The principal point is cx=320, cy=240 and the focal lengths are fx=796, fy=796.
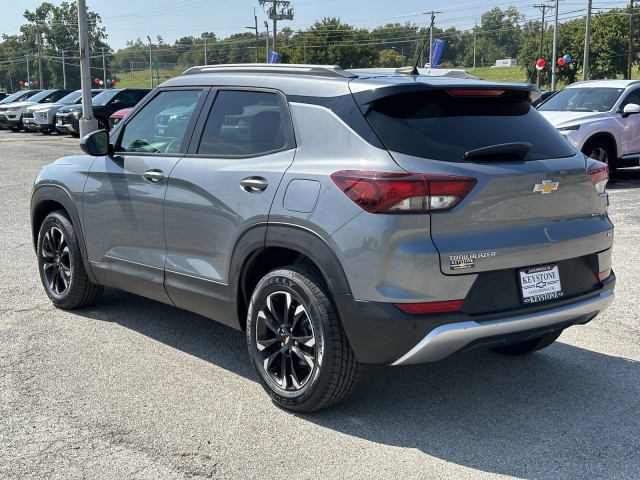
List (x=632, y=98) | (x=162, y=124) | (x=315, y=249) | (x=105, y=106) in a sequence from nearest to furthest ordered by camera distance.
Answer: (x=315, y=249) → (x=162, y=124) → (x=632, y=98) → (x=105, y=106)

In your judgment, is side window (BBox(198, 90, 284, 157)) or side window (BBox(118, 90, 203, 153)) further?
side window (BBox(118, 90, 203, 153))

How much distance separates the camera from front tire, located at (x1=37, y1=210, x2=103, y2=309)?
5.95 meters

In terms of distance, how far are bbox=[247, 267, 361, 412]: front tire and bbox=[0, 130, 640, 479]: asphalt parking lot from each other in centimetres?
15

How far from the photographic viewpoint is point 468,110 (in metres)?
4.11

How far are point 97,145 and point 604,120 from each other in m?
10.4

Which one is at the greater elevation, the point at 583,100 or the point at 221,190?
the point at 583,100

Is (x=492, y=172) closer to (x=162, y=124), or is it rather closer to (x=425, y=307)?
(x=425, y=307)

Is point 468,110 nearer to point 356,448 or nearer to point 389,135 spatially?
point 389,135

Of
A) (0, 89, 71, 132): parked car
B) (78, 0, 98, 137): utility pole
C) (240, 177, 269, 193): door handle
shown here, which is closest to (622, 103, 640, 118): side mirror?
(240, 177, 269, 193): door handle

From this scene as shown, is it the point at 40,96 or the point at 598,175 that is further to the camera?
the point at 40,96

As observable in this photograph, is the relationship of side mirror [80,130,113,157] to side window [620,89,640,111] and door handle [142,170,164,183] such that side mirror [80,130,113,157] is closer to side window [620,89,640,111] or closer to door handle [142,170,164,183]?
door handle [142,170,164,183]

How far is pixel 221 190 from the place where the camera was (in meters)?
4.51

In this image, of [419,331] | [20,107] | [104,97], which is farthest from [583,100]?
[20,107]

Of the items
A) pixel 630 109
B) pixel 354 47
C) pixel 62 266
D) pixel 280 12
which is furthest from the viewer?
pixel 354 47
